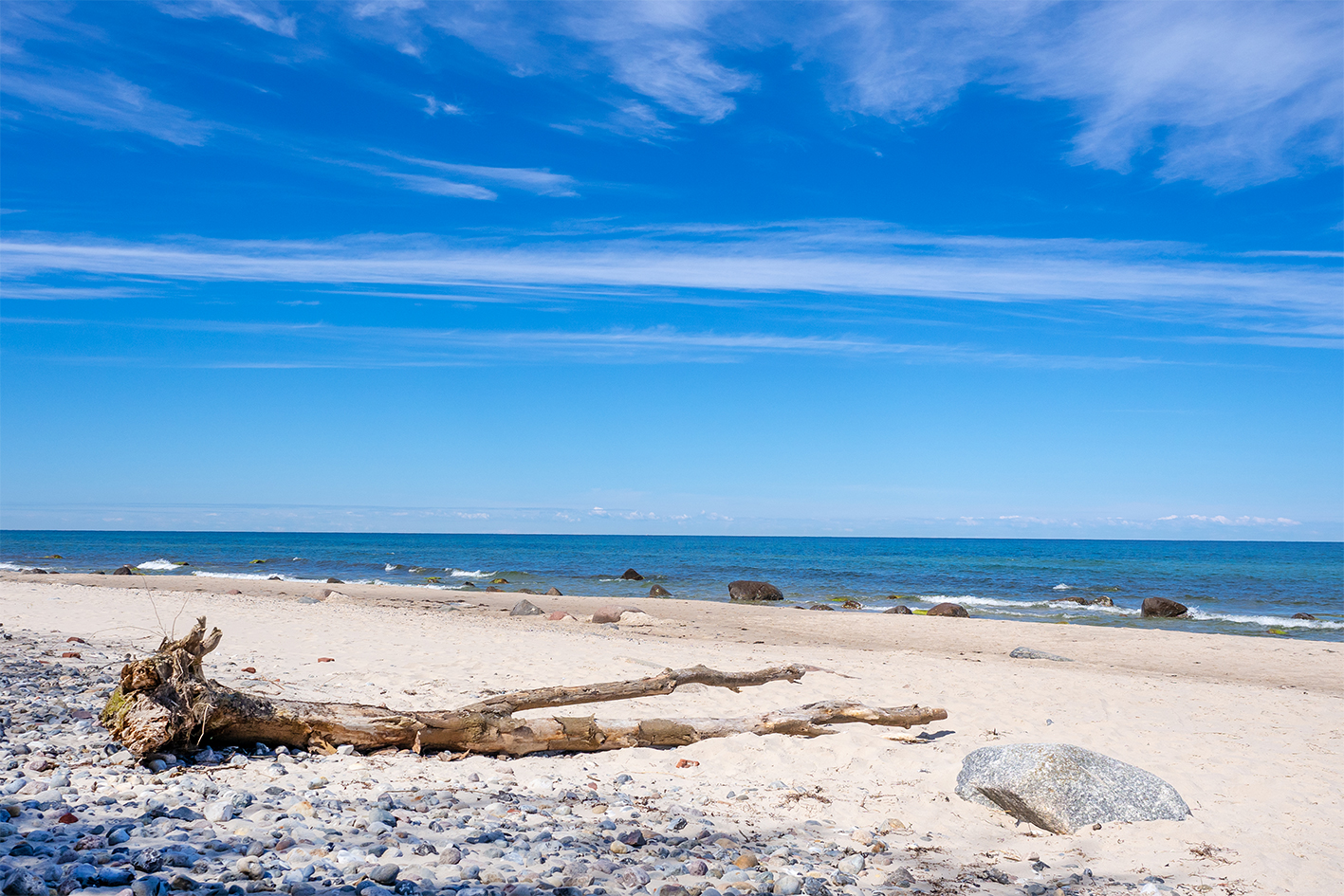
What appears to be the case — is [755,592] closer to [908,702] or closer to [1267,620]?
[1267,620]

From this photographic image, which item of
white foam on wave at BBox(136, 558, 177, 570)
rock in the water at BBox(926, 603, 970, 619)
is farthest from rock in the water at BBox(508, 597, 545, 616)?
white foam on wave at BBox(136, 558, 177, 570)

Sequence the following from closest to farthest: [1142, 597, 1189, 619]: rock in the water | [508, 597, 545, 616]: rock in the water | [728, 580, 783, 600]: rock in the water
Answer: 1. [508, 597, 545, 616]: rock in the water
2. [1142, 597, 1189, 619]: rock in the water
3. [728, 580, 783, 600]: rock in the water

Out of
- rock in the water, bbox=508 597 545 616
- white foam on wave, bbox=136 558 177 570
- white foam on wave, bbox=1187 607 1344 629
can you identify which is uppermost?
rock in the water, bbox=508 597 545 616

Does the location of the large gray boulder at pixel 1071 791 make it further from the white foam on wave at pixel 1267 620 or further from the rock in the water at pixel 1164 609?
the rock in the water at pixel 1164 609

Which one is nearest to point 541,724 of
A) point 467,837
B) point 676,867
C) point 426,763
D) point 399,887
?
point 426,763

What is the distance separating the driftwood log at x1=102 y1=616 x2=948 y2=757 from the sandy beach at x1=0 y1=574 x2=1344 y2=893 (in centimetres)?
16

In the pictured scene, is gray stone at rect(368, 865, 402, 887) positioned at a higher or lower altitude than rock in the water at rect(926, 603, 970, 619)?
higher

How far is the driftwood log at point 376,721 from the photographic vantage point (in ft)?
19.7

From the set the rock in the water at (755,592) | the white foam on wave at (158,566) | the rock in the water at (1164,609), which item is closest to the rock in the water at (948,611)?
the rock in the water at (755,592)

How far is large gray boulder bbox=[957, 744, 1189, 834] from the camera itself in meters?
5.94

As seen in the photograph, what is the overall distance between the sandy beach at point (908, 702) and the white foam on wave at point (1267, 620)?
705 centimetres

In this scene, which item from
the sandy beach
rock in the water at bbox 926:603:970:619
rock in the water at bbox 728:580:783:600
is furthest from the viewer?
rock in the water at bbox 728:580:783:600

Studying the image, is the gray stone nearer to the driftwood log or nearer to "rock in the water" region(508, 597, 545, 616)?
the driftwood log

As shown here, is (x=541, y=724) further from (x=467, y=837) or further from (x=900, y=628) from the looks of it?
(x=900, y=628)
